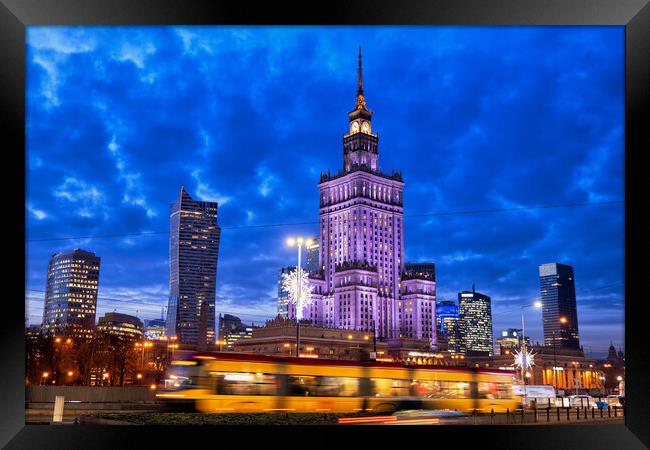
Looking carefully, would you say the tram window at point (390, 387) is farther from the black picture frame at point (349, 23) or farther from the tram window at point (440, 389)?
the black picture frame at point (349, 23)

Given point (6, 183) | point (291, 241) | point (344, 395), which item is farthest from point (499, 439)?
point (291, 241)

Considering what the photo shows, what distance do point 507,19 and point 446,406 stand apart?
1927cm

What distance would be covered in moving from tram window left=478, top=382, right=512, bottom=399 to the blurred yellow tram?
0.16 feet

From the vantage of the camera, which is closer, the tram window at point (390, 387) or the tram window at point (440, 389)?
the tram window at point (390, 387)

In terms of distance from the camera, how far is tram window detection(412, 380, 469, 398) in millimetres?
27352

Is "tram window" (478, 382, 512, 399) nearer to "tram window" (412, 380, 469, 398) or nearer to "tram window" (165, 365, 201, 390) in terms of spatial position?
"tram window" (412, 380, 469, 398)

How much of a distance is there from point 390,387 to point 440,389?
2807 mm

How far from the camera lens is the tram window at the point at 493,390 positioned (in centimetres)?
2981

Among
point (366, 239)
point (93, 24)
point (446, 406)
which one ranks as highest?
point (366, 239)

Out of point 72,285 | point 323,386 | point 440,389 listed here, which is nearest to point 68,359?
point 323,386

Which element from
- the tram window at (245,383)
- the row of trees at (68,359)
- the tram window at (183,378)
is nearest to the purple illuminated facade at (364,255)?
the row of trees at (68,359)

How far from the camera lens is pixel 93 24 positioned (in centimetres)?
1314

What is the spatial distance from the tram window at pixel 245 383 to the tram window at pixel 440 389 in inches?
264

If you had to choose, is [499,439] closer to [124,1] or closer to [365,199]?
[124,1]
